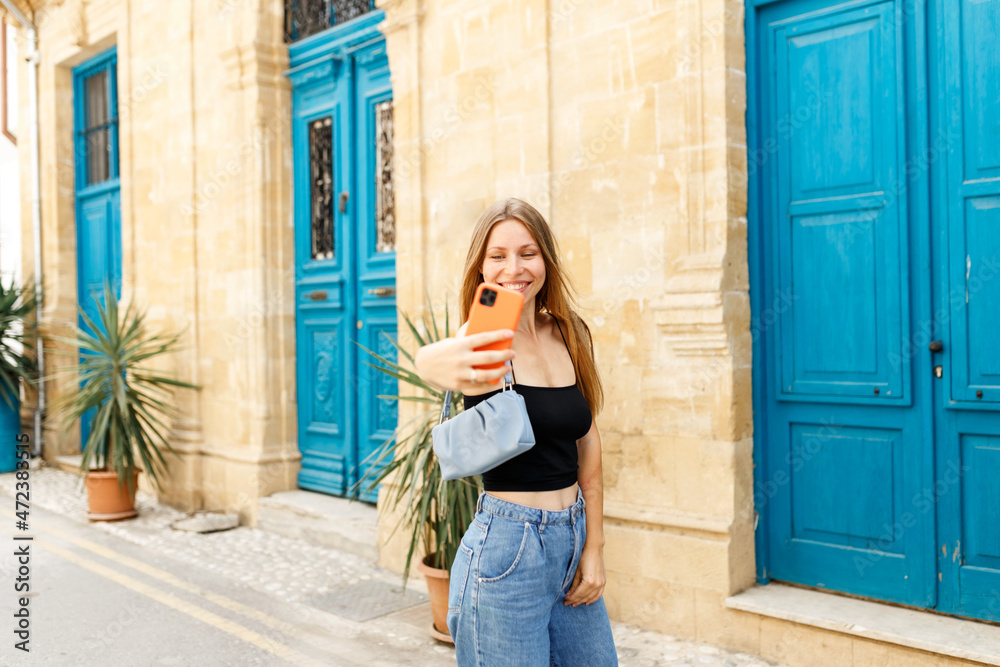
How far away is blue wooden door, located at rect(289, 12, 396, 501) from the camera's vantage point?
5676 millimetres

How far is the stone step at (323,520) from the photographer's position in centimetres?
528

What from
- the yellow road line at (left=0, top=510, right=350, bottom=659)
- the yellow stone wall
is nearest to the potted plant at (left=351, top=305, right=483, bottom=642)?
the yellow road line at (left=0, top=510, right=350, bottom=659)

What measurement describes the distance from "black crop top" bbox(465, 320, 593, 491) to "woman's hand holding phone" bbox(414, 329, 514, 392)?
0.22 meters

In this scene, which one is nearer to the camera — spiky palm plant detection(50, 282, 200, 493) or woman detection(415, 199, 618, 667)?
Answer: woman detection(415, 199, 618, 667)

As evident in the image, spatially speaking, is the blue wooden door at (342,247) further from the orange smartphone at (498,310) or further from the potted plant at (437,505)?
the orange smartphone at (498,310)

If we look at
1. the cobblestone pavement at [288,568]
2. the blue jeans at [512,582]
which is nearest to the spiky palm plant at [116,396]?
the cobblestone pavement at [288,568]

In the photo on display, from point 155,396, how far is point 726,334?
541 centimetres

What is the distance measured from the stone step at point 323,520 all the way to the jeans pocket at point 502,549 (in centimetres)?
353

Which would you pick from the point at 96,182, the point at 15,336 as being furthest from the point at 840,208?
the point at 15,336

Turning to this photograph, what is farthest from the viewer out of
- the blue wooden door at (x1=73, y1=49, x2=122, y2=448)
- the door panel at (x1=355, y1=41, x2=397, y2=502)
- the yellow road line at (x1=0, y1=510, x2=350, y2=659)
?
the blue wooden door at (x1=73, y1=49, x2=122, y2=448)

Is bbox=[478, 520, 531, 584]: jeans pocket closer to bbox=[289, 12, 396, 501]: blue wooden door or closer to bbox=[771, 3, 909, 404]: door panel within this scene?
bbox=[771, 3, 909, 404]: door panel

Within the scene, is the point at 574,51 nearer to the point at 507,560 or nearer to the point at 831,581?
the point at 831,581

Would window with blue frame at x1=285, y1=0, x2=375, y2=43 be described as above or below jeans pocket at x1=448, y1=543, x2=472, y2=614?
above

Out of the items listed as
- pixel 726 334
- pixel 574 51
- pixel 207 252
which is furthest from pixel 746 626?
pixel 207 252
